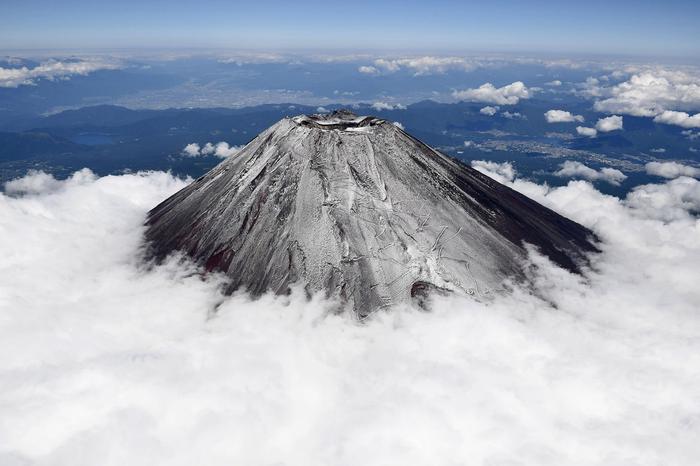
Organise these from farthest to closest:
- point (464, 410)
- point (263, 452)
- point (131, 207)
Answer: point (131, 207) → point (464, 410) → point (263, 452)

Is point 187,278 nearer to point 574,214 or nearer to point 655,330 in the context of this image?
point 655,330

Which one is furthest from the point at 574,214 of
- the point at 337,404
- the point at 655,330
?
the point at 337,404

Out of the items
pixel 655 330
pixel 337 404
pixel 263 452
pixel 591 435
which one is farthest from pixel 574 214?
pixel 263 452

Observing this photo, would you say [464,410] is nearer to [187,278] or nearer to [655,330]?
[655,330]

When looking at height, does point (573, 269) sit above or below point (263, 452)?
above

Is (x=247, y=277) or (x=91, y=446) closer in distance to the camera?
(x=91, y=446)

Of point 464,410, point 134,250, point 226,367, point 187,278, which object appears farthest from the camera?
point 134,250
